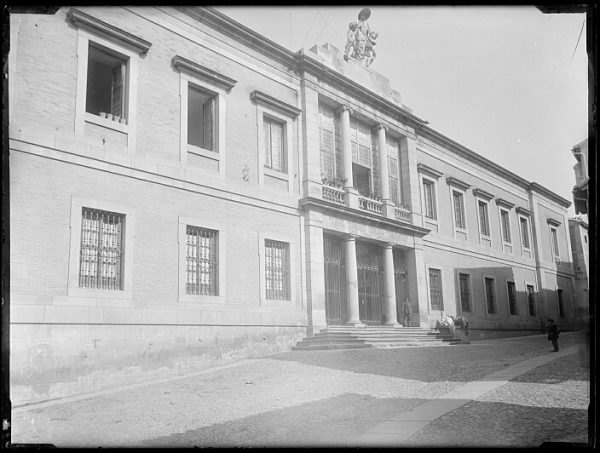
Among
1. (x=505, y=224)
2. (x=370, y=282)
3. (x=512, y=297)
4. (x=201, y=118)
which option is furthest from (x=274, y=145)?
(x=512, y=297)

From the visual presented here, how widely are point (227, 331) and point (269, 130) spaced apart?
21.6 feet

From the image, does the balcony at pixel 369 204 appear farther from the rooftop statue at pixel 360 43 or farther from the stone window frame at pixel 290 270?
the rooftop statue at pixel 360 43

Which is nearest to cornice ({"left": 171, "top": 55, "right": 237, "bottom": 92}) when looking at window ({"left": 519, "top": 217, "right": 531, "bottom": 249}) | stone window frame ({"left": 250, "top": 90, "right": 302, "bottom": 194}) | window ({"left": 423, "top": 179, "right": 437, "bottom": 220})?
stone window frame ({"left": 250, "top": 90, "right": 302, "bottom": 194})

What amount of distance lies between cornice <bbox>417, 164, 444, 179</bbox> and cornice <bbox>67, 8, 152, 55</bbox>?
538 inches

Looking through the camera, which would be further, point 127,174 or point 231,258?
point 231,258

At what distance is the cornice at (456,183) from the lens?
24264mm

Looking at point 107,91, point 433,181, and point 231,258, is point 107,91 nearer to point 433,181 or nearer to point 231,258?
point 231,258

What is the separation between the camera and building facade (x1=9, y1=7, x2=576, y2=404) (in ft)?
34.0

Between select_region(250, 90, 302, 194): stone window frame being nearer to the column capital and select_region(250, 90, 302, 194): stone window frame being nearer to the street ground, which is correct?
the column capital

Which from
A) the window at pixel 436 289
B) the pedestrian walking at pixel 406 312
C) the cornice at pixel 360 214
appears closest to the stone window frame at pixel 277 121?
the cornice at pixel 360 214

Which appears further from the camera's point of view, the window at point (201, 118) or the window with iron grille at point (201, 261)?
the window at point (201, 118)

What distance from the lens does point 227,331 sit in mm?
13438

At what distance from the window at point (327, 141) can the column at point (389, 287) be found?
3.90m

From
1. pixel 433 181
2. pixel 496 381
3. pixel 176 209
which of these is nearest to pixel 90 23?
pixel 176 209
